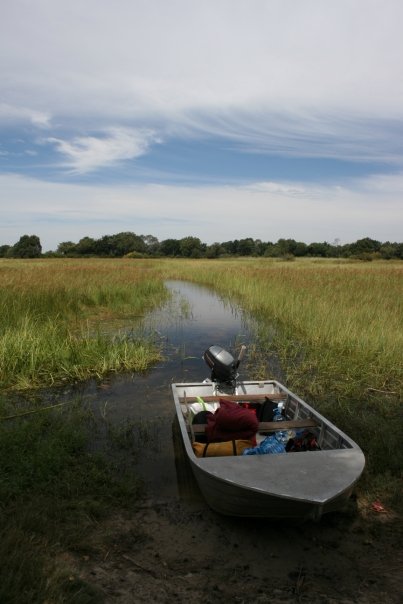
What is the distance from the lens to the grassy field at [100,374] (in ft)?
10.5

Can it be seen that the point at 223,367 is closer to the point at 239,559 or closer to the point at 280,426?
the point at 280,426

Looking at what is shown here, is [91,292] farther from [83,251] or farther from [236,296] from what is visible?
[83,251]

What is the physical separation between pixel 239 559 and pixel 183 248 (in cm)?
9878

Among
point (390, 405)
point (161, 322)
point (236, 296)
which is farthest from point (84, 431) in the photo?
point (236, 296)

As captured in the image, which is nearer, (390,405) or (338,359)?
(390,405)

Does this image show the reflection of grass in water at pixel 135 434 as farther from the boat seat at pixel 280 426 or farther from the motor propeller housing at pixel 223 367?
the motor propeller housing at pixel 223 367

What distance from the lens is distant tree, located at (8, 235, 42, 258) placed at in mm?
86062

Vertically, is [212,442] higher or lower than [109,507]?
higher

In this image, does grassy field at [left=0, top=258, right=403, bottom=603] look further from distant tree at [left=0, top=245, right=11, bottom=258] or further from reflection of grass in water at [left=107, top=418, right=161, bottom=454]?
distant tree at [left=0, top=245, right=11, bottom=258]

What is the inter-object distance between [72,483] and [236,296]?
15401 mm

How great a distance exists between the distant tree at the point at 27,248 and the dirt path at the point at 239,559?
88.1 metres

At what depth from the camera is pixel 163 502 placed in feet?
12.5

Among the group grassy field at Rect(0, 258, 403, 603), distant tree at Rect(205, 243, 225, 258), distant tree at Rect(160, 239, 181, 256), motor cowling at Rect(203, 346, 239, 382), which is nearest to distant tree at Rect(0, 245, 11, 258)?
distant tree at Rect(160, 239, 181, 256)

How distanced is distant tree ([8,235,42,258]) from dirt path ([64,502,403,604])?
88.1m
